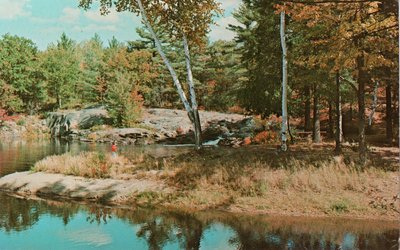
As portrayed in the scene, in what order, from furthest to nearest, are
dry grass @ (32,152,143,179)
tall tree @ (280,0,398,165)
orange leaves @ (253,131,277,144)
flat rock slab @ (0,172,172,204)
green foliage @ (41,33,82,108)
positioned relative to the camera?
green foliage @ (41,33,82,108), orange leaves @ (253,131,277,144), dry grass @ (32,152,143,179), flat rock slab @ (0,172,172,204), tall tree @ (280,0,398,165)

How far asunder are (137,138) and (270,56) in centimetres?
2258

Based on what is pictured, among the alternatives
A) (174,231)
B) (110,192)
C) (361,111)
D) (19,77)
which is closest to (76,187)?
(110,192)

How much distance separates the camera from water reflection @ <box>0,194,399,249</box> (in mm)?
10969

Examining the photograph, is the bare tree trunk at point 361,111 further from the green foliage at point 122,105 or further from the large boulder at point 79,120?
the large boulder at point 79,120

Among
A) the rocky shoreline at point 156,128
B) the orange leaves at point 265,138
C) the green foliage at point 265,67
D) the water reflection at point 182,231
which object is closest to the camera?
the water reflection at point 182,231

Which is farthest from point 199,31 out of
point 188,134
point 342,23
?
point 188,134

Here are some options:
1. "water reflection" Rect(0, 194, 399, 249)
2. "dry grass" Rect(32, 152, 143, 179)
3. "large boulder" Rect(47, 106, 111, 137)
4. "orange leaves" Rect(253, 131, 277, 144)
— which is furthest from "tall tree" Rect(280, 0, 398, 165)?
"large boulder" Rect(47, 106, 111, 137)

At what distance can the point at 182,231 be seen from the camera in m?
12.2

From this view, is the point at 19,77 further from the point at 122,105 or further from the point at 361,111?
the point at 361,111

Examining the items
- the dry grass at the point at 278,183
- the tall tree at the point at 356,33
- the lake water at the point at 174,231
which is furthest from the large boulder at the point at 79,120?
the tall tree at the point at 356,33

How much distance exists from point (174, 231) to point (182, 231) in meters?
0.24

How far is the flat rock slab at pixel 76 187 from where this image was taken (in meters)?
16.5

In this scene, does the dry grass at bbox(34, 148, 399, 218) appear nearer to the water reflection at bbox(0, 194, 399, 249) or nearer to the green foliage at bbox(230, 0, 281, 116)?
the water reflection at bbox(0, 194, 399, 249)

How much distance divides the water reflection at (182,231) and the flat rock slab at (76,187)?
157 cm
